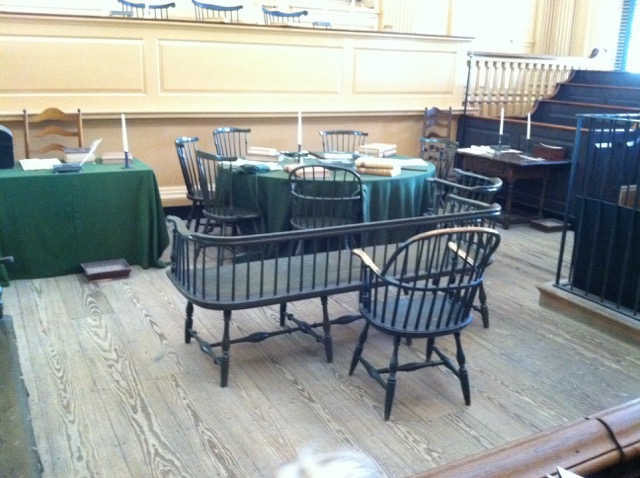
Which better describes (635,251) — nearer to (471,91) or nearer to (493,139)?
(493,139)

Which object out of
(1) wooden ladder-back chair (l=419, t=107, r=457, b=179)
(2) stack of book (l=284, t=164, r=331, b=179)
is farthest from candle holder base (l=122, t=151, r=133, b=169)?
(1) wooden ladder-back chair (l=419, t=107, r=457, b=179)

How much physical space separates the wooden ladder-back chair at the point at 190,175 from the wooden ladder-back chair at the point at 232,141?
9.4 inches

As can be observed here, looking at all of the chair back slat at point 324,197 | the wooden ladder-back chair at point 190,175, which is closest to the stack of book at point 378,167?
the chair back slat at point 324,197

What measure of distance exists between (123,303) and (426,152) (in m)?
3.72

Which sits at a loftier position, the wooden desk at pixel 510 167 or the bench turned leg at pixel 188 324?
the wooden desk at pixel 510 167

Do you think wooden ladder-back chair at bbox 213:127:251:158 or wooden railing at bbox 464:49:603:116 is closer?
wooden ladder-back chair at bbox 213:127:251:158

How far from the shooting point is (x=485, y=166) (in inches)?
221

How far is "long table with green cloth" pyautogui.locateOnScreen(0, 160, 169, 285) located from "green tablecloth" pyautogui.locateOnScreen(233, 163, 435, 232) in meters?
0.65

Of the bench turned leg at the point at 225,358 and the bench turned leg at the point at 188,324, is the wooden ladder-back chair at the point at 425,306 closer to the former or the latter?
the bench turned leg at the point at 225,358

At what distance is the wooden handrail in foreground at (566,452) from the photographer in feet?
2.79

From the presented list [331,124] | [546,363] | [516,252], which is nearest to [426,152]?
[331,124]

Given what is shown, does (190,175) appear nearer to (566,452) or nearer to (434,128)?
(434,128)

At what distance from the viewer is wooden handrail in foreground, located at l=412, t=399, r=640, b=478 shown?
33.5 inches

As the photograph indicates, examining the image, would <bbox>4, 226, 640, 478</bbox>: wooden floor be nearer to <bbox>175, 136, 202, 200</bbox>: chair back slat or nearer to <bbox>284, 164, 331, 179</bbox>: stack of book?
<bbox>284, 164, 331, 179</bbox>: stack of book
